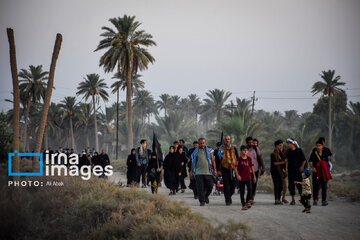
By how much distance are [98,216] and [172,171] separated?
524cm

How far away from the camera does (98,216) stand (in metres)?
9.48

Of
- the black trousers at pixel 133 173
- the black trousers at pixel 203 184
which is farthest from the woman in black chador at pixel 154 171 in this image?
the black trousers at pixel 133 173

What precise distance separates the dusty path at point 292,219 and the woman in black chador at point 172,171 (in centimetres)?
316

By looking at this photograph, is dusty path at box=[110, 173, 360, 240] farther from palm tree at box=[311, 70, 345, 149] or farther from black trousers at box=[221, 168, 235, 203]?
palm tree at box=[311, 70, 345, 149]

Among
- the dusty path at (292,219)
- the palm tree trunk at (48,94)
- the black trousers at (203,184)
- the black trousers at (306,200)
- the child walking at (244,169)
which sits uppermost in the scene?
the palm tree trunk at (48,94)

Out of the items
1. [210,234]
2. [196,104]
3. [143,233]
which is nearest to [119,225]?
[143,233]

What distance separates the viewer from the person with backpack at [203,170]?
1061cm

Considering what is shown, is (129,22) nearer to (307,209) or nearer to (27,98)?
(27,98)

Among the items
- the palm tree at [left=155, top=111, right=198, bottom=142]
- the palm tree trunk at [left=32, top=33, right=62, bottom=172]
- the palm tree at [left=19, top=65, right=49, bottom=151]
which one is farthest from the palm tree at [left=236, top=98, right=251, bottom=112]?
the palm tree trunk at [left=32, top=33, right=62, bottom=172]

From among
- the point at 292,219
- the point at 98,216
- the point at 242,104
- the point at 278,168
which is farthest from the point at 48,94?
the point at 242,104

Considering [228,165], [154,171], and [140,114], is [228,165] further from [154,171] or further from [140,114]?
[140,114]

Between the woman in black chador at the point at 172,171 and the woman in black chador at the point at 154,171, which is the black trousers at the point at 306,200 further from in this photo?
the woman in black chador at the point at 172,171

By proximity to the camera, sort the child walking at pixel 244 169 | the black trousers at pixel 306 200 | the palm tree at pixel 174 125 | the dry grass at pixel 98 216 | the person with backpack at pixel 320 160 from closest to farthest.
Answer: the dry grass at pixel 98 216 → the black trousers at pixel 306 200 → the child walking at pixel 244 169 → the person with backpack at pixel 320 160 → the palm tree at pixel 174 125

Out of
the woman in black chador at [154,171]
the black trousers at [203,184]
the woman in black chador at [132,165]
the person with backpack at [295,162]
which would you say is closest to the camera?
the person with backpack at [295,162]
